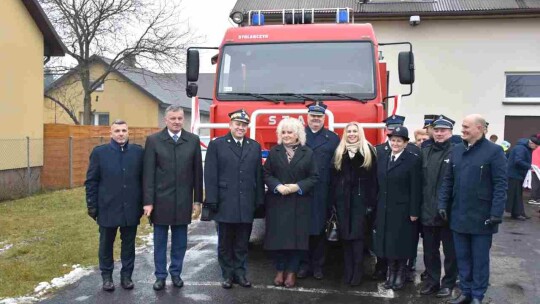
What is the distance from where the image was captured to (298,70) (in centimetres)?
713

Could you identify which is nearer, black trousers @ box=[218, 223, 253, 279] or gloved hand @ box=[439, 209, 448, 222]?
gloved hand @ box=[439, 209, 448, 222]

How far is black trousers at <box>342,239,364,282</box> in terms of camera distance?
229 inches

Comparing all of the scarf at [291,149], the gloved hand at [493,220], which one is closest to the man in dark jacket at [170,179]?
the scarf at [291,149]

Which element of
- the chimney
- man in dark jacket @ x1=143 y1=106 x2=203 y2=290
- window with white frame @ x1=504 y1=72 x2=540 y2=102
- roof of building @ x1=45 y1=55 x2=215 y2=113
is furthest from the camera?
roof of building @ x1=45 y1=55 x2=215 y2=113

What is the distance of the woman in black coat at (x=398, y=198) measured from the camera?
551cm

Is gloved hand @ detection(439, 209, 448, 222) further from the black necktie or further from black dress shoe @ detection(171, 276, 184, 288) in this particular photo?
black dress shoe @ detection(171, 276, 184, 288)

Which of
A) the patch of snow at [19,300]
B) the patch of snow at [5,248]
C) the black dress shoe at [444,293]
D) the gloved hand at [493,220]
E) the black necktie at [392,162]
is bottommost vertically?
the patch of snow at [5,248]

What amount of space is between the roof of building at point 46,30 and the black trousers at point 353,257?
12.4m

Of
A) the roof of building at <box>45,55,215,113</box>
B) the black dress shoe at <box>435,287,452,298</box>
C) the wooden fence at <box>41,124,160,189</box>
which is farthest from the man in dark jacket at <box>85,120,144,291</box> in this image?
the roof of building at <box>45,55,215,113</box>

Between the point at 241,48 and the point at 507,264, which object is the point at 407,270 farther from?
the point at 241,48

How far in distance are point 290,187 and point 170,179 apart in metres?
1.24

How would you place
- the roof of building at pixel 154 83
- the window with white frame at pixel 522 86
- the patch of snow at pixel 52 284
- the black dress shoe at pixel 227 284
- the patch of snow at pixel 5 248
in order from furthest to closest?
the roof of building at pixel 154 83
the window with white frame at pixel 522 86
the patch of snow at pixel 5 248
the black dress shoe at pixel 227 284
the patch of snow at pixel 52 284

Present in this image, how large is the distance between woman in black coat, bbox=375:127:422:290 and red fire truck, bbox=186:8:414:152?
1014mm

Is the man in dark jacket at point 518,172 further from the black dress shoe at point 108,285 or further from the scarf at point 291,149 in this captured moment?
the black dress shoe at point 108,285
